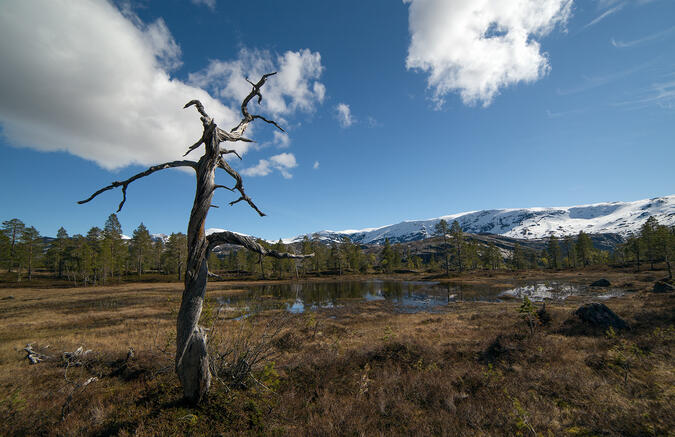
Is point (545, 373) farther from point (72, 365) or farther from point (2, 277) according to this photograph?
point (2, 277)

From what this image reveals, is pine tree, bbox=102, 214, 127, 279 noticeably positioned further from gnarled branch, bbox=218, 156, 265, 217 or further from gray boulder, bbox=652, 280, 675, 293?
gray boulder, bbox=652, 280, 675, 293

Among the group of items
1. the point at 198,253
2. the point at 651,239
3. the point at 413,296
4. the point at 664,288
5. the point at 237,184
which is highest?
the point at 237,184

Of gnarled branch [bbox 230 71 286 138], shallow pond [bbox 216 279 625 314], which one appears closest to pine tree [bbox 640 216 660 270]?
shallow pond [bbox 216 279 625 314]

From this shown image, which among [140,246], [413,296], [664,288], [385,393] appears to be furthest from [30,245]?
[664,288]

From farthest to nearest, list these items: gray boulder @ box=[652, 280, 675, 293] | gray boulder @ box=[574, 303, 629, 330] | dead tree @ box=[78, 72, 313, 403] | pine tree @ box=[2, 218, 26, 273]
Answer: pine tree @ box=[2, 218, 26, 273] < gray boulder @ box=[652, 280, 675, 293] < gray boulder @ box=[574, 303, 629, 330] < dead tree @ box=[78, 72, 313, 403]

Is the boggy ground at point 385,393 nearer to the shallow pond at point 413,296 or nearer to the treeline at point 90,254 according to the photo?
the shallow pond at point 413,296

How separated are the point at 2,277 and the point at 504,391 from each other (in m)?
94.7

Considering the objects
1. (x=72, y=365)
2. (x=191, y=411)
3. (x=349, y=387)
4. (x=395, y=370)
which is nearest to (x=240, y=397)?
(x=191, y=411)

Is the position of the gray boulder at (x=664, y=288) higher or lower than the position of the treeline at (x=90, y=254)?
lower

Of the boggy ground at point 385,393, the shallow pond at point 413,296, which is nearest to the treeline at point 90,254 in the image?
the shallow pond at point 413,296

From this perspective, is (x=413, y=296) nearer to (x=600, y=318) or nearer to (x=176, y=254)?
(x=600, y=318)

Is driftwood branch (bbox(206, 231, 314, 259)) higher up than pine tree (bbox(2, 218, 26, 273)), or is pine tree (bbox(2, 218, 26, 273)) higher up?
pine tree (bbox(2, 218, 26, 273))

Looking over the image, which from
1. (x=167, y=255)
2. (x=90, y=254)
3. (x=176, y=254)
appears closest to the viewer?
(x=90, y=254)

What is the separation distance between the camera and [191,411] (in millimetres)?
4785
